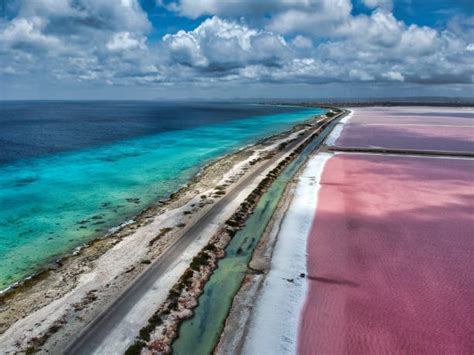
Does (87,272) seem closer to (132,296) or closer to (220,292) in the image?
(132,296)

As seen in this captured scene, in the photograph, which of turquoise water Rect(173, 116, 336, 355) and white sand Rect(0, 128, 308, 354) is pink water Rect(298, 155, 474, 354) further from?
white sand Rect(0, 128, 308, 354)

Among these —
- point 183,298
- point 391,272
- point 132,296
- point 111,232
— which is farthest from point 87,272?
point 391,272

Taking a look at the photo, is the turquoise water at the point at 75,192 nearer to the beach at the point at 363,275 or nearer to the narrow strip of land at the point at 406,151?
the beach at the point at 363,275

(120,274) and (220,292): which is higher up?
(120,274)

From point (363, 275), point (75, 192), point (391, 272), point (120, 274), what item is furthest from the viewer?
point (75, 192)

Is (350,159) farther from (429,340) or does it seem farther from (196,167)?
(429,340)

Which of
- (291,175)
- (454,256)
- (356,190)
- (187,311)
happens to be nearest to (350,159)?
(291,175)
